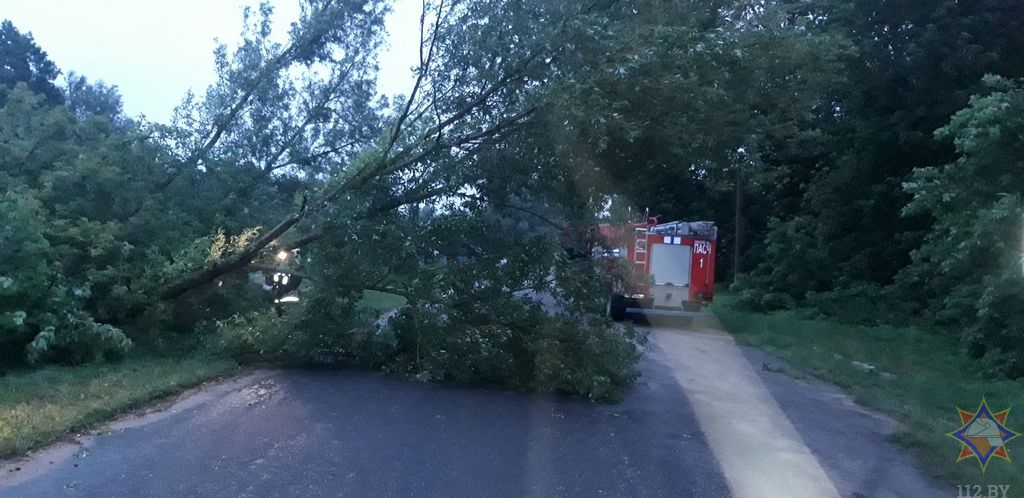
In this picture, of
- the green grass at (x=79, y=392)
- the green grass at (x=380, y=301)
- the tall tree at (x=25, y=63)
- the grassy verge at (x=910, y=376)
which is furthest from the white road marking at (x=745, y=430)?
the tall tree at (x=25, y=63)

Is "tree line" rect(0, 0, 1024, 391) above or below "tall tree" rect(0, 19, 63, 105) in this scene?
below

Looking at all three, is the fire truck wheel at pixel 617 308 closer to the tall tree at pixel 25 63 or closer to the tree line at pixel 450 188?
the tree line at pixel 450 188

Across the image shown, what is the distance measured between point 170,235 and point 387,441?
7541 mm

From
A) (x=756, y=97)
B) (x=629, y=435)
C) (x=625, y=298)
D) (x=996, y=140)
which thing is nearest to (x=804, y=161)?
(x=625, y=298)

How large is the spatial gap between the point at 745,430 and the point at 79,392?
707 centimetres

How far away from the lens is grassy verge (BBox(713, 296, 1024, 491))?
345 inches

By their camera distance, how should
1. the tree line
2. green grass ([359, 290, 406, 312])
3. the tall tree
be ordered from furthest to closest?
the tall tree < green grass ([359, 290, 406, 312]) < the tree line

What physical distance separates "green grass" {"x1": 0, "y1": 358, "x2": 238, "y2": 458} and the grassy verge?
282 inches

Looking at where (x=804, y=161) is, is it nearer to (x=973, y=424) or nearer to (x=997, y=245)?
(x=997, y=245)

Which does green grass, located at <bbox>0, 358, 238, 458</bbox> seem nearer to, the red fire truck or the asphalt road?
the asphalt road

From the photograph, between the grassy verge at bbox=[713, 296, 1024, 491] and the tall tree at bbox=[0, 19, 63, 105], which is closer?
the grassy verge at bbox=[713, 296, 1024, 491]

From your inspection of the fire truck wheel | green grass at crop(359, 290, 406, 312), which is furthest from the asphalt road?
the fire truck wheel

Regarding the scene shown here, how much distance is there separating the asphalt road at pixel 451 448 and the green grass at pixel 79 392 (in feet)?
0.97

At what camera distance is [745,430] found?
32.4ft
